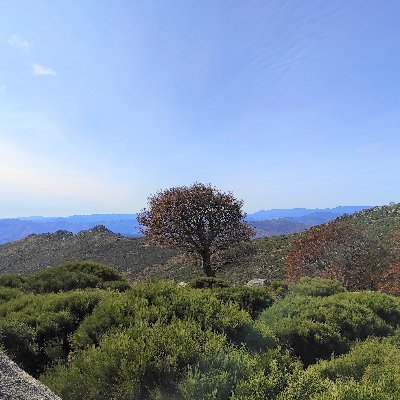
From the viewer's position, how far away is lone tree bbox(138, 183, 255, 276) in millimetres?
23484

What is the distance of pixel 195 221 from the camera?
23.6 meters

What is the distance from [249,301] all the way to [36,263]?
5928 centimetres

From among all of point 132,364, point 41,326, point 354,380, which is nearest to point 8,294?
point 41,326

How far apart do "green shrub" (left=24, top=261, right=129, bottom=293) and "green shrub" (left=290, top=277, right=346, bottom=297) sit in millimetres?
7152

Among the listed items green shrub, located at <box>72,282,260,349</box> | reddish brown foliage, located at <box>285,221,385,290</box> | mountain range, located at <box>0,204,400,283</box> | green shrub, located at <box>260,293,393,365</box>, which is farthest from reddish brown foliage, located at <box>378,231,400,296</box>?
green shrub, located at <box>72,282,260,349</box>

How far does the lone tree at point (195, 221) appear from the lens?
23484 mm

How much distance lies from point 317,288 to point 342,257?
22.9 ft

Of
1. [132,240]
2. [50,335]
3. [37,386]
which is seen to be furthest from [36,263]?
[37,386]

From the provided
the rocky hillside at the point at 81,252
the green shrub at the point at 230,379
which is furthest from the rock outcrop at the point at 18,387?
the rocky hillside at the point at 81,252

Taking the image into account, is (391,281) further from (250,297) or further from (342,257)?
(250,297)

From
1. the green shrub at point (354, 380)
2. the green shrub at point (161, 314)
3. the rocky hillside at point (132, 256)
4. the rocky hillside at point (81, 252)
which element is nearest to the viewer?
the green shrub at point (354, 380)

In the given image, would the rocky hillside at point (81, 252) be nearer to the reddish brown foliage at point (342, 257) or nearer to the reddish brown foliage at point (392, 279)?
the reddish brown foliage at point (342, 257)

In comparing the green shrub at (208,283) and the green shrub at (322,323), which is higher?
the green shrub at (208,283)

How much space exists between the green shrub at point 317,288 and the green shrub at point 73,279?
23.5ft
